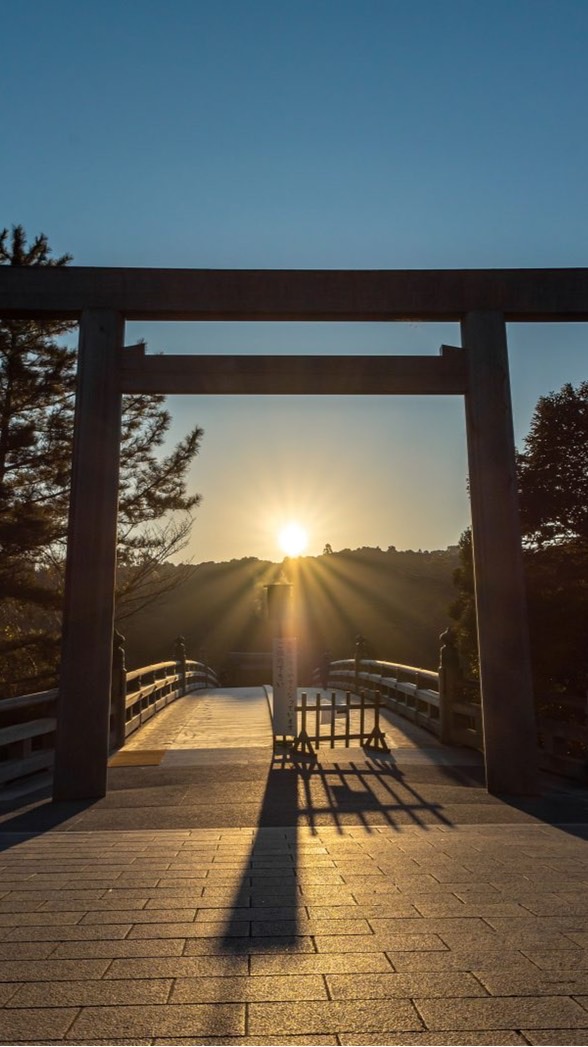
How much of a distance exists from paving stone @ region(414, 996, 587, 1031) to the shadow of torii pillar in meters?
9.64

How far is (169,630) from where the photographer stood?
2682 inches

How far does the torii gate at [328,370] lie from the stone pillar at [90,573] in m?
0.02

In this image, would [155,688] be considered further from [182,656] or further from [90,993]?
[90,993]

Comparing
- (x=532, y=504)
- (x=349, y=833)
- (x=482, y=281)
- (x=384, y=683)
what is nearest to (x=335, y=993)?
(x=349, y=833)

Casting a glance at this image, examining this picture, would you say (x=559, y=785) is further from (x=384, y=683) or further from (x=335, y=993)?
(x=384, y=683)

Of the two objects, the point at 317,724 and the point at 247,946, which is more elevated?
the point at 317,724

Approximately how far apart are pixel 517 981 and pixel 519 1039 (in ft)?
1.53

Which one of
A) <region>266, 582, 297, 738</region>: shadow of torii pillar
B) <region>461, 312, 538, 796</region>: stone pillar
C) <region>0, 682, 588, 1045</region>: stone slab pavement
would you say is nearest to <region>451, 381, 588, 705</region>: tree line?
<region>461, 312, 538, 796</region>: stone pillar

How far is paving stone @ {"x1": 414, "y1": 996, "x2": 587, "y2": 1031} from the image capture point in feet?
8.50

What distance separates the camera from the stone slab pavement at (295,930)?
2.63 meters

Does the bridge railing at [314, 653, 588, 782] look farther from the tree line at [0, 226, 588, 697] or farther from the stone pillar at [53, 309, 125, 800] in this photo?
the stone pillar at [53, 309, 125, 800]

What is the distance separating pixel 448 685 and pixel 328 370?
6566 mm

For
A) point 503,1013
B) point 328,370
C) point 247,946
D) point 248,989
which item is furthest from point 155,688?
point 503,1013

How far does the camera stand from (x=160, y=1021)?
263 centimetres
